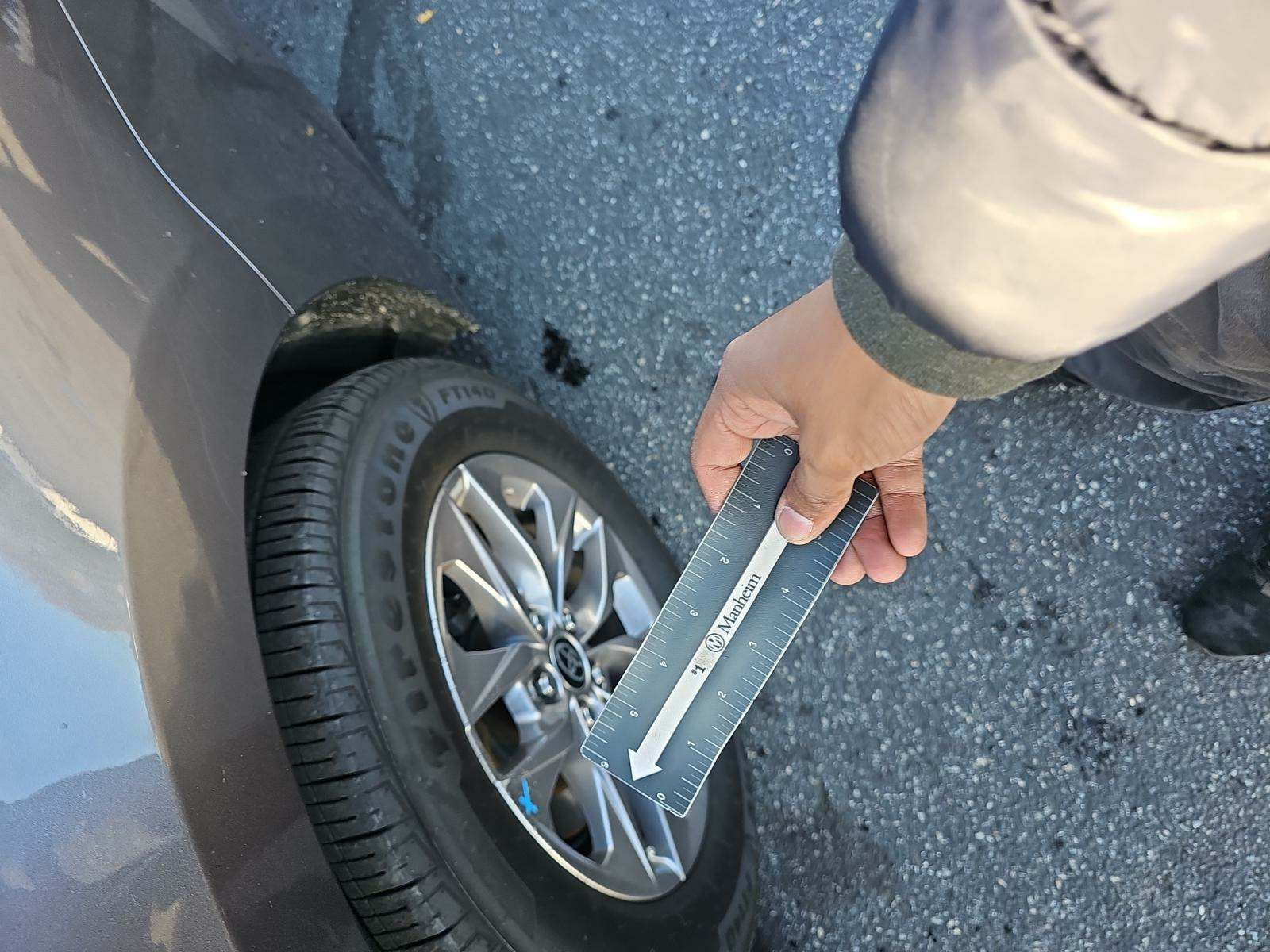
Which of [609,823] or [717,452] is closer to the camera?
[717,452]

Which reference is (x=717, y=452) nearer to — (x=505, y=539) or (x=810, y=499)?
(x=810, y=499)

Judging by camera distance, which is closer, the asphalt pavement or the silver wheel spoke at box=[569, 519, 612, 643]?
the silver wheel spoke at box=[569, 519, 612, 643]

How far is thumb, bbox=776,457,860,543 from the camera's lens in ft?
3.75

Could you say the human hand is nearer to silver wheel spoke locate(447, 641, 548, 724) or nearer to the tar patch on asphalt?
silver wheel spoke locate(447, 641, 548, 724)

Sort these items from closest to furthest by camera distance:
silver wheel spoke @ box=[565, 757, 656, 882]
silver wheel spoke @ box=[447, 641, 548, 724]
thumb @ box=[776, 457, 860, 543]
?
thumb @ box=[776, 457, 860, 543], silver wheel spoke @ box=[447, 641, 548, 724], silver wheel spoke @ box=[565, 757, 656, 882]

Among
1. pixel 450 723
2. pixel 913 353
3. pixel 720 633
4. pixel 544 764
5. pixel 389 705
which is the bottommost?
pixel 544 764

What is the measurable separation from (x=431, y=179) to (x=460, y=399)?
863 millimetres

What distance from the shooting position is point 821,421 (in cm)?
107

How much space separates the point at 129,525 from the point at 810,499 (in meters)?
0.83

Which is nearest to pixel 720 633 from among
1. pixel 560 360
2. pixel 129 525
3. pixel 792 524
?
pixel 792 524

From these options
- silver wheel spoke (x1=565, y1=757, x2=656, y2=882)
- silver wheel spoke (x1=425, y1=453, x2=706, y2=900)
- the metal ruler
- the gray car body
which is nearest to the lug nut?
silver wheel spoke (x1=425, y1=453, x2=706, y2=900)

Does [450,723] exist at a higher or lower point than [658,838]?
higher

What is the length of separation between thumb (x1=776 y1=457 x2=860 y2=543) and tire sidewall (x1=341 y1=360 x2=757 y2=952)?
565 mm

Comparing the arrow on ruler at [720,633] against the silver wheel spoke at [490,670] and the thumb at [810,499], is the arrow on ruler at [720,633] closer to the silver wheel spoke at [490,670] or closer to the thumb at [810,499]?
the thumb at [810,499]
